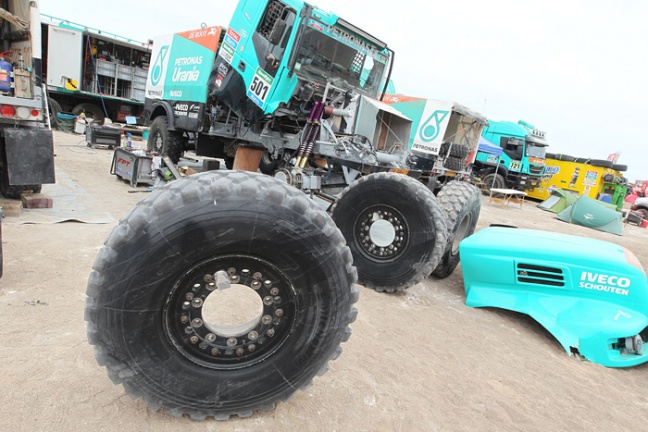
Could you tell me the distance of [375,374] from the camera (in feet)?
8.04

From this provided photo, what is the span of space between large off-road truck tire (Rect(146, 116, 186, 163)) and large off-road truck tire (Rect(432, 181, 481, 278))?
5833 mm

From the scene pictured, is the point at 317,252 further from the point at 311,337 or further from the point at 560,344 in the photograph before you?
the point at 560,344

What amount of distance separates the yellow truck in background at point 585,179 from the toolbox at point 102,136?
17150 millimetres

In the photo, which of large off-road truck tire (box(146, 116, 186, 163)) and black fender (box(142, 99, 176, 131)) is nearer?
black fender (box(142, 99, 176, 131))

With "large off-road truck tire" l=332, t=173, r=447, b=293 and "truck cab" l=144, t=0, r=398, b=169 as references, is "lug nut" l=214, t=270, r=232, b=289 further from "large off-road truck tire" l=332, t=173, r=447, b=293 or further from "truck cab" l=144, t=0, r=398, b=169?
"truck cab" l=144, t=0, r=398, b=169

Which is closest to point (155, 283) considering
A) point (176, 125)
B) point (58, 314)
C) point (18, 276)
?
point (58, 314)

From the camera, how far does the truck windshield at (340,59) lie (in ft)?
18.2

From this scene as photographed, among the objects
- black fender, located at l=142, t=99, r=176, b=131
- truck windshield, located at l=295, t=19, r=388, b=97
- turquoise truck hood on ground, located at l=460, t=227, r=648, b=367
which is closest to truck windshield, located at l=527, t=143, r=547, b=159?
truck windshield, located at l=295, t=19, r=388, b=97

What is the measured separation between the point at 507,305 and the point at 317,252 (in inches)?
109

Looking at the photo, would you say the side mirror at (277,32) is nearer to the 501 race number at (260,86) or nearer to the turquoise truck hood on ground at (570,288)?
the 501 race number at (260,86)

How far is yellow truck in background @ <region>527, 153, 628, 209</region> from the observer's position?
17.7 metres

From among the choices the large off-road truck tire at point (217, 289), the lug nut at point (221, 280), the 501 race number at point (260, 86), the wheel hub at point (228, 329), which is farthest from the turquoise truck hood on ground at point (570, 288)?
the 501 race number at point (260, 86)

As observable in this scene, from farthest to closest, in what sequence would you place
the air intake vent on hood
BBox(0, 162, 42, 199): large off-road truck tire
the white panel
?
the white panel → BBox(0, 162, 42, 199): large off-road truck tire → the air intake vent on hood

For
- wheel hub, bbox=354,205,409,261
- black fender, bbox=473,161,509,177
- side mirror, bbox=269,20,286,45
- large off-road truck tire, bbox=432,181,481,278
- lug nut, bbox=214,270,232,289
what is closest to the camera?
lug nut, bbox=214,270,232,289
